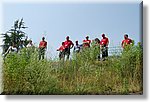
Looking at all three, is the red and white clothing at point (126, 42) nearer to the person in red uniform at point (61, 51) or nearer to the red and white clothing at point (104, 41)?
the red and white clothing at point (104, 41)

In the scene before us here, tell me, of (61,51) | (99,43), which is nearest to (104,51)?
(99,43)

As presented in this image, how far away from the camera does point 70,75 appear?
2.62 m

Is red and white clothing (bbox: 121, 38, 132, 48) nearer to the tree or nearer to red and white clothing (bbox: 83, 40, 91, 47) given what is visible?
red and white clothing (bbox: 83, 40, 91, 47)

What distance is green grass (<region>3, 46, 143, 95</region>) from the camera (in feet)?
8.53

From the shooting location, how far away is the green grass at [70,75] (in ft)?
8.53

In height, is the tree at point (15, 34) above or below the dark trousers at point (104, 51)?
above

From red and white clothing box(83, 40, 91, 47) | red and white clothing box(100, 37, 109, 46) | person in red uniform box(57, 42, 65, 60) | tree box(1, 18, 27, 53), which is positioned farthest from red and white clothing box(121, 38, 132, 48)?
tree box(1, 18, 27, 53)

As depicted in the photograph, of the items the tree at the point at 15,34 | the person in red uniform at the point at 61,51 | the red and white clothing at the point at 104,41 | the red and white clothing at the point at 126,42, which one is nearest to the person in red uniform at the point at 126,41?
the red and white clothing at the point at 126,42

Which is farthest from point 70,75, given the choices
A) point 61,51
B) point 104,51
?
point 104,51

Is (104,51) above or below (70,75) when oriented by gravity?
above

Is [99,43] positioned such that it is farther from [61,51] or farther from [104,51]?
[61,51]

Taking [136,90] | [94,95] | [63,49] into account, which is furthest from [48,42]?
[136,90]

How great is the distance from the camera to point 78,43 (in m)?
2.61

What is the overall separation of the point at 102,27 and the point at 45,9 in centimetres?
38
